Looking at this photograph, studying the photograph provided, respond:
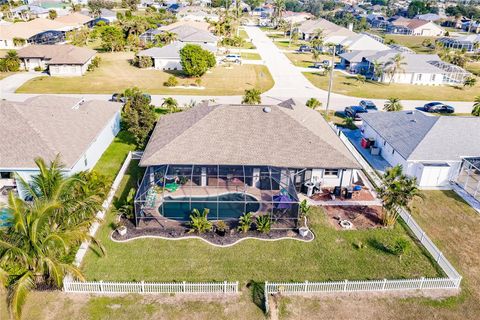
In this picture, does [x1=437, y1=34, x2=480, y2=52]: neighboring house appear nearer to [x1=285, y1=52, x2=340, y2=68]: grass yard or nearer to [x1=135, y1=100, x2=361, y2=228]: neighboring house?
[x1=285, y1=52, x2=340, y2=68]: grass yard

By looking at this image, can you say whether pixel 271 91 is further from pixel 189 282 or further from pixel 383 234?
pixel 189 282

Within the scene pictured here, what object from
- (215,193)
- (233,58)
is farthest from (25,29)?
(215,193)

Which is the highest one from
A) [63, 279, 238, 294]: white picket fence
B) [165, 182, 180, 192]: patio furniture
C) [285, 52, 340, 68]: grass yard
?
[165, 182, 180, 192]: patio furniture

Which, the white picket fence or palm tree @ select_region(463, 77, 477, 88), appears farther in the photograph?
palm tree @ select_region(463, 77, 477, 88)

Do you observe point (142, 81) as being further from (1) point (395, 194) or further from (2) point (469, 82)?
(2) point (469, 82)

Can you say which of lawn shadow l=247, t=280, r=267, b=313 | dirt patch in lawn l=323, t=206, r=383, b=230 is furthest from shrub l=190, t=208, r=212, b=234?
dirt patch in lawn l=323, t=206, r=383, b=230

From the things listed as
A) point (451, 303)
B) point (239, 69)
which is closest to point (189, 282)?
point (451, 303)
